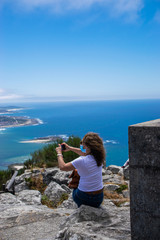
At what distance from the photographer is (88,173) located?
11.5ft

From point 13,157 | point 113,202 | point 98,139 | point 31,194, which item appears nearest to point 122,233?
point 98,139

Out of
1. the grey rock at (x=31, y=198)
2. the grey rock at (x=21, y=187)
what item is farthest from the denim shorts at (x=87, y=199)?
the grey rock at (x=21, y=187)

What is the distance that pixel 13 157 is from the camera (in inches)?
2753

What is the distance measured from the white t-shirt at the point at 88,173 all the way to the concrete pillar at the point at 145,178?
1.01m

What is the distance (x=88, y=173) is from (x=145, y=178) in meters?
1.18

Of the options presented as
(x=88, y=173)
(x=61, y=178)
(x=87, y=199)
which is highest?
(x=88, y=173)

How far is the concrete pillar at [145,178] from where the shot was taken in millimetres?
2453

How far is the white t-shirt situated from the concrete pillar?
1010mm

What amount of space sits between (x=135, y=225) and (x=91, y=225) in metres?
0.67

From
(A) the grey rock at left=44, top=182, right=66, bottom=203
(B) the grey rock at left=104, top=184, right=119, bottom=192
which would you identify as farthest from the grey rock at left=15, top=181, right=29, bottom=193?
(B) the grey rock at left=104, top=184, right=119, bottom=192

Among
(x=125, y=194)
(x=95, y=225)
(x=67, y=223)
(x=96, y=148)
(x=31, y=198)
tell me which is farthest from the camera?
(x=125, y=194)

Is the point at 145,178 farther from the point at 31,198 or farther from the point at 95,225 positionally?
the point at 31,198

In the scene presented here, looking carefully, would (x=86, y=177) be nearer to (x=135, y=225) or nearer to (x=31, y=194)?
(x=135, y=225)

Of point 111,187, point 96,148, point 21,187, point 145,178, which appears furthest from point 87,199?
point 21,187
